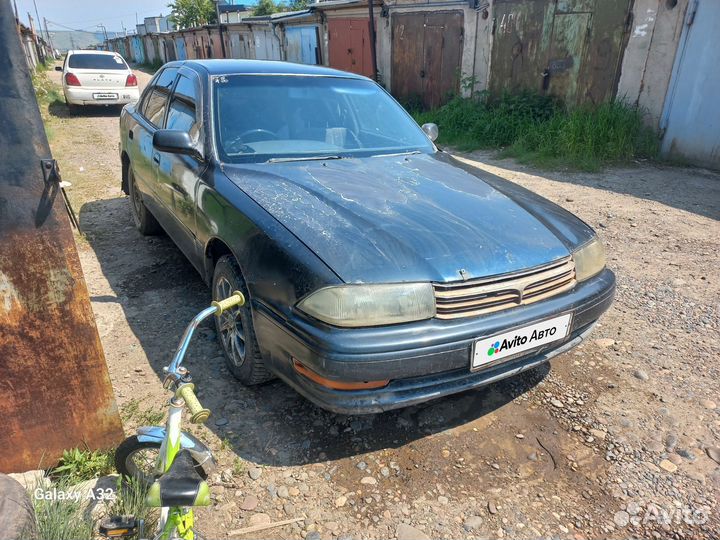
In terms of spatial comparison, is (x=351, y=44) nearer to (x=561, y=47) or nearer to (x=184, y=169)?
(x=561, y=47)

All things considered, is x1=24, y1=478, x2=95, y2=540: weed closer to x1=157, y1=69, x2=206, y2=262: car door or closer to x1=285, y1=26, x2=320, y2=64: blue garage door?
x1=157, y1=69, x2=206, y2=262: car door

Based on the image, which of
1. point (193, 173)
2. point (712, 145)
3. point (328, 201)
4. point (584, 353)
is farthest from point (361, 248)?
point (712, 145)

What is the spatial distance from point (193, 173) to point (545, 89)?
26.7 feet

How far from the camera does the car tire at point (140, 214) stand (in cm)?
447

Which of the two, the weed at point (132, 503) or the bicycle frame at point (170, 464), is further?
the weed at point (132, 503)

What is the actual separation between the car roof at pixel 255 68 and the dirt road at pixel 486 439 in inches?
60.4

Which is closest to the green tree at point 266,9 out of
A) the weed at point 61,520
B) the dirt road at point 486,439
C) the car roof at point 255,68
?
the car roof at point 255,68

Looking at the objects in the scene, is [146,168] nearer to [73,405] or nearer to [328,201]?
[328,201]

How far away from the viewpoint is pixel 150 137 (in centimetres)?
380

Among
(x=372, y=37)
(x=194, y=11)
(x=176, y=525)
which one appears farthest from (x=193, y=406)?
(x=194, y=11)

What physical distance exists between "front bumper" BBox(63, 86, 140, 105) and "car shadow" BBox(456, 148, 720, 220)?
9.25 m

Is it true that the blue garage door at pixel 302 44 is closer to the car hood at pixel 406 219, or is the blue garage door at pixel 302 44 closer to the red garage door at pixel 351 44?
the red garage door at pixel 351 44

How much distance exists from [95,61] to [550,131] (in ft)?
36.1

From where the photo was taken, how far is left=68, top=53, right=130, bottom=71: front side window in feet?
39.9
